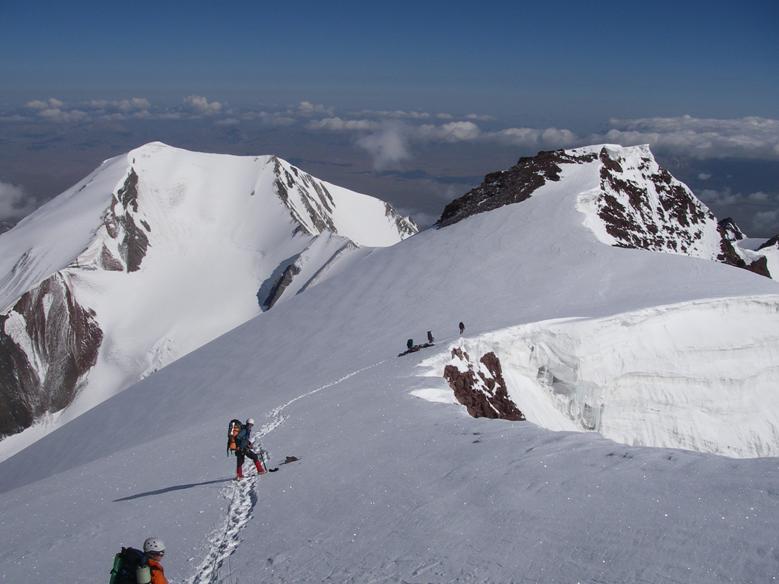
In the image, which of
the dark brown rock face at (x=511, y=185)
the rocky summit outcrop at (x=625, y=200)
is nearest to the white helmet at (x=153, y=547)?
the rocky summit outcrop at (x=625, y=200)

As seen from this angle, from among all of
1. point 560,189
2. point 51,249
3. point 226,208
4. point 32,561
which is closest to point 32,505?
point 32,561

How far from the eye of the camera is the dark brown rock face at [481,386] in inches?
981

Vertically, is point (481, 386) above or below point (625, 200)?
below

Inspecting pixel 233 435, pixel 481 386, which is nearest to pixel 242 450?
pixel 233 435

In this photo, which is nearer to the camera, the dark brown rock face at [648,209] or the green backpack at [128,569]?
the green backpack at [128,569]

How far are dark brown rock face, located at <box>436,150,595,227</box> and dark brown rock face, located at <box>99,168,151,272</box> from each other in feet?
262

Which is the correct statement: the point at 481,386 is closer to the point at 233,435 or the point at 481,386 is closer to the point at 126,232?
the point at 233,435

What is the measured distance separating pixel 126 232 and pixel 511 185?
91.1m

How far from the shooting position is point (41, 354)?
9869 centimetres

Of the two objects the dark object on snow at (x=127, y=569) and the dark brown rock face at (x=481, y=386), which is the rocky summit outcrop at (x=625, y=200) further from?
the dark object on snow at (x=127, y=569)

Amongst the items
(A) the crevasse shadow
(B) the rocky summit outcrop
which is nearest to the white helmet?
(A) the crevasse shadow

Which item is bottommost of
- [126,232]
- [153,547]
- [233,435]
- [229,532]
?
[126,232]

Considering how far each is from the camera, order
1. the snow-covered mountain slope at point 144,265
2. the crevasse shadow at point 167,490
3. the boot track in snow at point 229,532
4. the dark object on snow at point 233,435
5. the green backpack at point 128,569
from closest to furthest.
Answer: the green backpack at point 128,569 < the boot track in snow at point 229,532 < the dark object on snow at point 233,435 < the crevasse shadow at point 167,490 < the snow-covered mountain slope at point 144,265

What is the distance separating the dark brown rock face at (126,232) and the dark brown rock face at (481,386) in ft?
347
